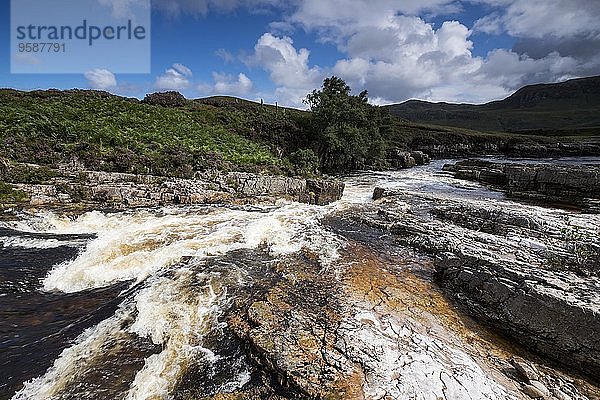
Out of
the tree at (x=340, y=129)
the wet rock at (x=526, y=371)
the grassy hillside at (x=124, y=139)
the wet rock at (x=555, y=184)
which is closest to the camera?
the wet rock at (x=526, y=371)

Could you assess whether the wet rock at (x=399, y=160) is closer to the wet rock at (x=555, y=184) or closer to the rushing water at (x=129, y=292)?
the wet rock at (x=555, y=184)

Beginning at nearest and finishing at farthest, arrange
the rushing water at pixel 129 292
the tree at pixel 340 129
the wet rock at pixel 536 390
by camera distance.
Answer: the wet rock at pixel 536 390 < the rushing water at pixel 129 292 < the tree at pixel 340 129

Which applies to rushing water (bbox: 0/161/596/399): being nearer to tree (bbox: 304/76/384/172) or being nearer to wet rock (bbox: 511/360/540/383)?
wet rock (bbox: 511/360/540/383)

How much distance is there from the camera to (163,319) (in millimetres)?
8328

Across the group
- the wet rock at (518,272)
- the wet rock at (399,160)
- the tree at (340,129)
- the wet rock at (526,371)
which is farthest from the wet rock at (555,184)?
the wet rock at (526,371)

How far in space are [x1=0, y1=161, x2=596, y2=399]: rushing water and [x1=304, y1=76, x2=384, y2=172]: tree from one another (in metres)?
19.0

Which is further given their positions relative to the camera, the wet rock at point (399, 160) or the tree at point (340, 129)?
the wet rock at point (399, 160)

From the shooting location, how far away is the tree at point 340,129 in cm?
3538

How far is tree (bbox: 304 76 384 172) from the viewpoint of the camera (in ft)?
116

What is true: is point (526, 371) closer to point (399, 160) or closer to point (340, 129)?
point (340, 129)

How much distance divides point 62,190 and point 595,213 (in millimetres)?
30487

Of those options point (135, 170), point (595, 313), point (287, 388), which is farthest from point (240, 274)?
point (135, 170)

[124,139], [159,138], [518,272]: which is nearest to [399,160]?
[159,138]

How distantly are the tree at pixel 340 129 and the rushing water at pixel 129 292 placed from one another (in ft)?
62.2
